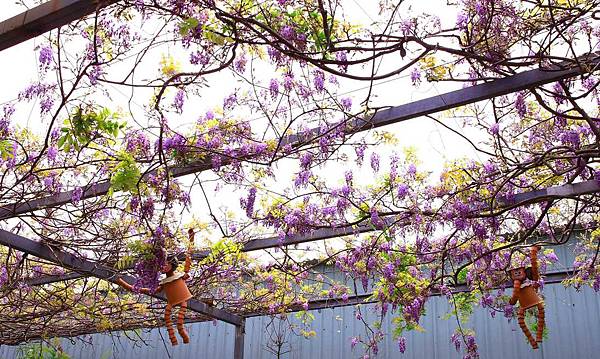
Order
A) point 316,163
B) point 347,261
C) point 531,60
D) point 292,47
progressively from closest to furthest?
point 292,47
point 531,60
point 316,163
point 347,261

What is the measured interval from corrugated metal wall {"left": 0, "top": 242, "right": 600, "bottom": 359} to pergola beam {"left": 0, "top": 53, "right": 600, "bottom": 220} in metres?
3.08

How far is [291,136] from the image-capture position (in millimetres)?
4477

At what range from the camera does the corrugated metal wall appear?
7484 mm

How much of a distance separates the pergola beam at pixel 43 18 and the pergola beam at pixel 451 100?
6.44 feet

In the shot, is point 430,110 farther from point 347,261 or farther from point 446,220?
point 347,261

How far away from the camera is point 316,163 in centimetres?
489

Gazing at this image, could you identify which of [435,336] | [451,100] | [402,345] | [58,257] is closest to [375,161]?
[451,100]

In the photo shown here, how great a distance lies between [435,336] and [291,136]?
4724mm

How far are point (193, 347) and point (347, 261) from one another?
484 cm

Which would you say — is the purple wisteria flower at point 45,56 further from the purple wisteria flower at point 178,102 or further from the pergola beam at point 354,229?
the pergola beam at point 354,229

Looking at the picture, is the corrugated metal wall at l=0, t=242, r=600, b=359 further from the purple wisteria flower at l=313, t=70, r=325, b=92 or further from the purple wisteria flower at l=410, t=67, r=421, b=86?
the purple wisteria flower at l=410, t=67, r=421, b=86

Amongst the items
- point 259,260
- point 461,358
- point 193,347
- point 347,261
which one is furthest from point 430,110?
point 193,347

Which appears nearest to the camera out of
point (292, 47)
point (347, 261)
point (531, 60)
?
point (292, 47)

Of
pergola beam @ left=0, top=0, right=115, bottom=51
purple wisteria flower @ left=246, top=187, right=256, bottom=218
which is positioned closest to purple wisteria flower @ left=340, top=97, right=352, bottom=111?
purple wisteria flower @ left=246, top=187, right=256, bottom=218
